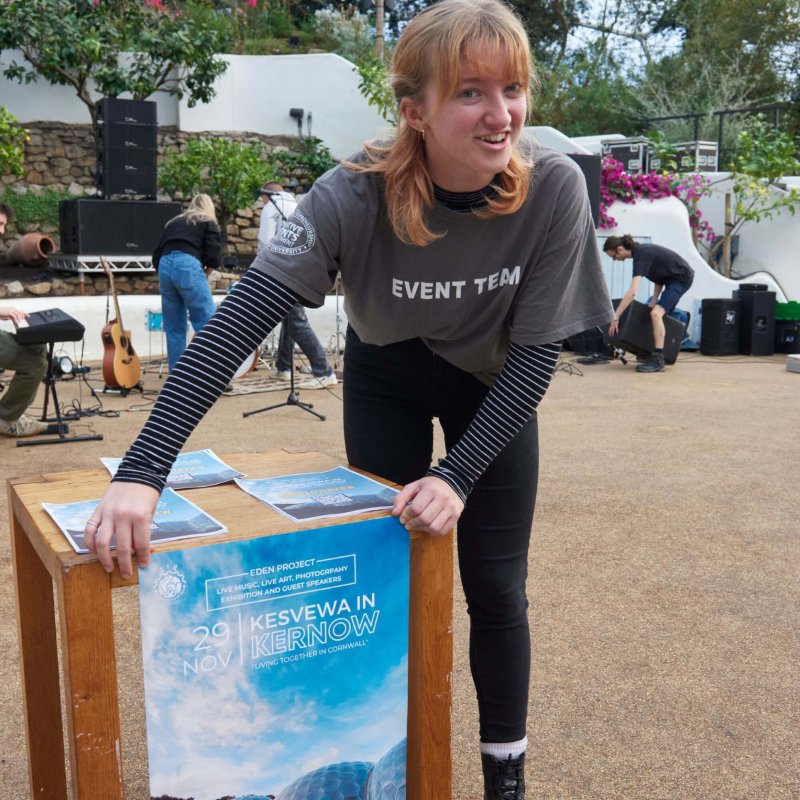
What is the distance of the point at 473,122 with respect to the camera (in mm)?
1380

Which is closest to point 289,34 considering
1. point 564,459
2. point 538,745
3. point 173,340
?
point 173,340

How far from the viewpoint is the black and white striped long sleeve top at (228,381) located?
1.33 metres

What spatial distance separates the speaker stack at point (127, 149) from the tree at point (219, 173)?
952 mm

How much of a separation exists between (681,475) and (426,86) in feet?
12.6

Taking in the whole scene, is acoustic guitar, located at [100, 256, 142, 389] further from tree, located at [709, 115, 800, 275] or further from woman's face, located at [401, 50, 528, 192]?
tree, located at [709, 115, 800, 275]

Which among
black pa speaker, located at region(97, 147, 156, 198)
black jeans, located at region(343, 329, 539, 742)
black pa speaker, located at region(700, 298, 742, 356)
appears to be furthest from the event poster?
black pa speaker, located at region(97, 147, 156, 198)

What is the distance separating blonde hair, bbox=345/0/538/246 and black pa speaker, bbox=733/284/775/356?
9.76 m

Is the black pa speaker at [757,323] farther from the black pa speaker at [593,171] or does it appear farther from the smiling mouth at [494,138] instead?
the smiling mouth at [494,138]

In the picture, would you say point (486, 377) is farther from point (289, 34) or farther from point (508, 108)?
point (289, 34)

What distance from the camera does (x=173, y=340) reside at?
740 centimetres

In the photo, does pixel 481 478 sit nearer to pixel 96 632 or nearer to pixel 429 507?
pixel 429 507

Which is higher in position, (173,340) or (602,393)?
(173,340)

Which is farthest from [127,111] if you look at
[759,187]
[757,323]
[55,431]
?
[757,323]

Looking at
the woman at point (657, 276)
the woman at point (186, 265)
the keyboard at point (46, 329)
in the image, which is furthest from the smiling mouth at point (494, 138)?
the woman at point (657, 276)
